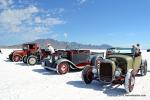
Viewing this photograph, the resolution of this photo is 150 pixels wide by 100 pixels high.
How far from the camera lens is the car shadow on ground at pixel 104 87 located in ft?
31.9

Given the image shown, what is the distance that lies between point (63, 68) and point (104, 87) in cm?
463

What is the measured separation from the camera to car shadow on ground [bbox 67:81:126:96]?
9727mm

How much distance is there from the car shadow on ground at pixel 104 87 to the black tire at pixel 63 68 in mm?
2837

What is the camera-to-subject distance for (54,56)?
53.1ft

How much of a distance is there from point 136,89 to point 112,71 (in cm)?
118

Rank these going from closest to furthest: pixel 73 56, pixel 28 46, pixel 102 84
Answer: pixel 102 84, pixel 73 56, pixel 28 46

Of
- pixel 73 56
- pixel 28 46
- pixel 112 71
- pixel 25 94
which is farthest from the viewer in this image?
pixel 28 46

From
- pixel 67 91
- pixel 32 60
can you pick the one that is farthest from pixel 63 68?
pixel 32 60

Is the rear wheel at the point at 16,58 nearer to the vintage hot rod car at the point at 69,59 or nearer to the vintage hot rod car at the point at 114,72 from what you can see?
the vintage hot rod car at the point at 69,59

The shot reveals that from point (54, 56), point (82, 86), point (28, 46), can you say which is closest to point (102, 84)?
point (82, 86)

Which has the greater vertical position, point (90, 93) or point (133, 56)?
point (133, 56)

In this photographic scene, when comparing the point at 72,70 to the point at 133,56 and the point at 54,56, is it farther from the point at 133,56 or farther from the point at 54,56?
the point at 133,56

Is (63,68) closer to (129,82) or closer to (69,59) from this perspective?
(69,59)

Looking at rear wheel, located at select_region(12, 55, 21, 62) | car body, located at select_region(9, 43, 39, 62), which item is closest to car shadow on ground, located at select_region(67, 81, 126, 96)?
car body, located at select_region(9, 43, 39, 62)
